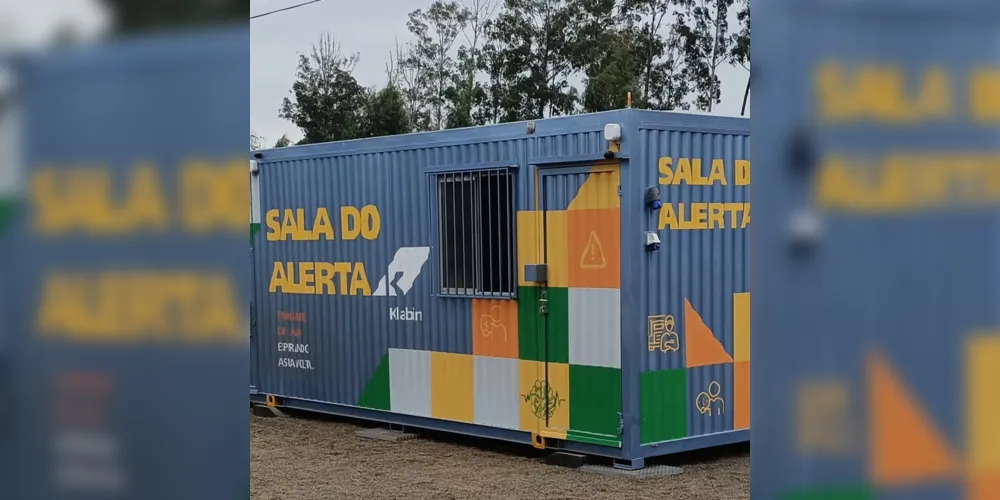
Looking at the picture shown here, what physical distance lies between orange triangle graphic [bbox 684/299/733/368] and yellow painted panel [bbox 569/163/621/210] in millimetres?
1045

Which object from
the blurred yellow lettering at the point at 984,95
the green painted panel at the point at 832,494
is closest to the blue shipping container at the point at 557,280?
the blurred yellow lettering at the point at 984,95

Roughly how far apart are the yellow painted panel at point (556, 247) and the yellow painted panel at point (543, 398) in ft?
2.32

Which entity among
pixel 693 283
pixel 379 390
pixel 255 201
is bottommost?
pixel 379 390

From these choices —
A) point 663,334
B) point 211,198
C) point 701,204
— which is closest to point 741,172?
point 701,204

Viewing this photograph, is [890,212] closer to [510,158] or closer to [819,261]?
[819,261]

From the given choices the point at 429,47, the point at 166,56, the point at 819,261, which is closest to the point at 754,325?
the point at 819,261

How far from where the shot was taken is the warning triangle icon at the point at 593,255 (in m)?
7.95

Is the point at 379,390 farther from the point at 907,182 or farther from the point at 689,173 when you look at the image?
the point at 907,182

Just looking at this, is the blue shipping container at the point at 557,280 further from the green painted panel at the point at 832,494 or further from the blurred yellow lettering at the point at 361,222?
the green painted panel at the point at 832,494

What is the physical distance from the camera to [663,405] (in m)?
7.93

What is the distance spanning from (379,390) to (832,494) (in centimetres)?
758

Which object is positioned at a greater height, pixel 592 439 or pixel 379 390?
pixel 379 390

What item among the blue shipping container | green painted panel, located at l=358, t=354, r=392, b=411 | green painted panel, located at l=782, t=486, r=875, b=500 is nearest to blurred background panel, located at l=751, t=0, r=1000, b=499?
green painted panel, located at l=782, t=486, r=875, b=500

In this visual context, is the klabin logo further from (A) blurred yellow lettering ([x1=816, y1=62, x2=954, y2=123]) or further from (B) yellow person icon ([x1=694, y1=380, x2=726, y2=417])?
(A) blurred yellow lettering ([x1=816, y1=62, x2=954, y2=123])
